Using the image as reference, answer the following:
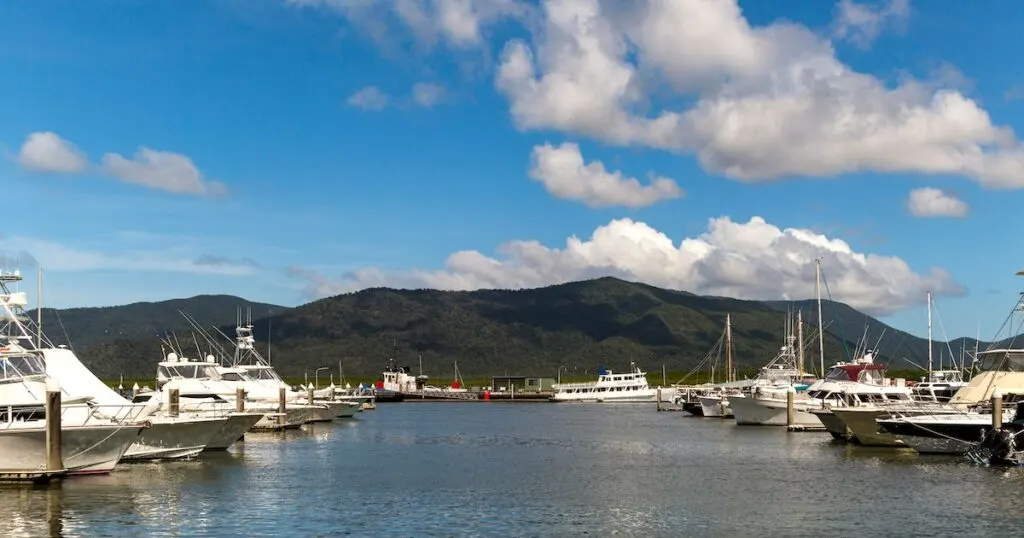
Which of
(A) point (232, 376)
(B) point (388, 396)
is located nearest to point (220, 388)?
(A) point (232, 376)

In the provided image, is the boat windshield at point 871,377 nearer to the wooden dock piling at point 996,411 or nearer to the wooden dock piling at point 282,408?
the wooden dock piling at point 996,411

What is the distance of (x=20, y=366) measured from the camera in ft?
149

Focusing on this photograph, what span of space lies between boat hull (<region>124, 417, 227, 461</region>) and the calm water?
1.05m

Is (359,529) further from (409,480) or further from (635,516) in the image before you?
(409,480)

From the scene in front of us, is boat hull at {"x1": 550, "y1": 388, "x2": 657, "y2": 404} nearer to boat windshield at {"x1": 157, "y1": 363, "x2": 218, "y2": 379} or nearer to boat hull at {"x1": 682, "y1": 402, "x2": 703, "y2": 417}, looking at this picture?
boat hull at {"x1": 682, "y1": 402, "x2": 703, "y2": 417}

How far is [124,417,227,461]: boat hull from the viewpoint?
5166 centimetres

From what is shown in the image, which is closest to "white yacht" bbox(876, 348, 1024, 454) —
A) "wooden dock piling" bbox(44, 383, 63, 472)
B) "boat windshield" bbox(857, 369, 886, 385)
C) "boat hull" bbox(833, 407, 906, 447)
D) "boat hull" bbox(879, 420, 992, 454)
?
"boat hull" bbox(879, 420, 992, 454)

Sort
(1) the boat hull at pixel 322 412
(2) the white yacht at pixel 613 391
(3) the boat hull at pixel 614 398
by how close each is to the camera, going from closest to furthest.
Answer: (1) the boat hull at pixel 322 412 → (3) the boat hull at pixel 614 398 → (2) the white yacht at pixel 613 391

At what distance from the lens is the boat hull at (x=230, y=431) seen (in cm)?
5816

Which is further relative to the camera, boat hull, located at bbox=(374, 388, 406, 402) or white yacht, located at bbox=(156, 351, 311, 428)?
boat hull, located at bbox=(374, 388, 406, 402)

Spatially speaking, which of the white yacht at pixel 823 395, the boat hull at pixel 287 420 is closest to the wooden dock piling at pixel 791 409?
the white yacht at pixel 823 395

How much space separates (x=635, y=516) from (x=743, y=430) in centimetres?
4702

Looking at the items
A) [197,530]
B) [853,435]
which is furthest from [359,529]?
[853,435]

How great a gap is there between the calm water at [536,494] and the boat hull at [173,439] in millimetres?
1053
